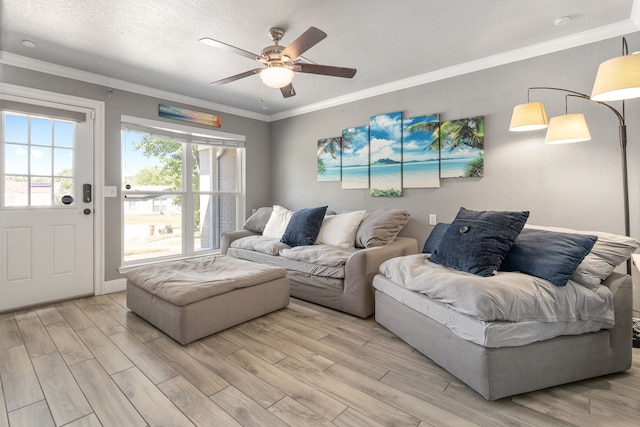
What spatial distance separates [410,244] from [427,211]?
450 millimetres

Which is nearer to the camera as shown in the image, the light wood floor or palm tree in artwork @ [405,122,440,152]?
the light wood floor

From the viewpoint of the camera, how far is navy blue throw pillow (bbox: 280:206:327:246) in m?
3.54

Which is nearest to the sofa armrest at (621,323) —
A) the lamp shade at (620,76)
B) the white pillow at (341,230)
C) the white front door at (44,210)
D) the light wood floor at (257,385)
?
the light wood floor at (257,385)

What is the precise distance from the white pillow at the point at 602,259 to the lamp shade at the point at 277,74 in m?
2.28

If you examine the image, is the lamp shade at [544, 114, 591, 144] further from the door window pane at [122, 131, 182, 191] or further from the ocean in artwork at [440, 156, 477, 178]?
the door window pane at [122, 131, 182, 191]

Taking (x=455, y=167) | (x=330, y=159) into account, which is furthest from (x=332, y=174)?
(x=455, y=167)

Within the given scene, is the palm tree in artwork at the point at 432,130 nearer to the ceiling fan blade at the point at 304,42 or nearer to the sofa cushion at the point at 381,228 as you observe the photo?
the sofa cushion at the point at 381,228

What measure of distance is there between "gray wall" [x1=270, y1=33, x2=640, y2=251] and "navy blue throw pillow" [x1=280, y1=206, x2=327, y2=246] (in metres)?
0.73

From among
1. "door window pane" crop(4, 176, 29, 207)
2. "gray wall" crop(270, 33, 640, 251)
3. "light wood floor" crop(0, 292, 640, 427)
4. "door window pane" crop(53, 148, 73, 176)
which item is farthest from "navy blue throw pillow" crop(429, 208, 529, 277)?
"door window pane" crop(4, 176, 29, 207)

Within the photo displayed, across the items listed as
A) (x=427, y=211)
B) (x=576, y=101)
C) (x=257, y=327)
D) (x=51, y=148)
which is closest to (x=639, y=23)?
(x=576, y=101)

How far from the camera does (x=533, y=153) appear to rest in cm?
281

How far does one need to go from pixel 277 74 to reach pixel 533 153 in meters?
2.39

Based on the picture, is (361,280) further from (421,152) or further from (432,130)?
(432,130)

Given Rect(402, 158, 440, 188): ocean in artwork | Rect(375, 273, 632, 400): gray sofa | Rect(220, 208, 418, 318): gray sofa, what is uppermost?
Rect(402, 158, 440, 188): ocean in artwork
